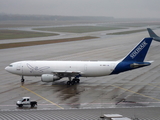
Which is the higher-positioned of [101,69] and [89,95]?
[101,69]

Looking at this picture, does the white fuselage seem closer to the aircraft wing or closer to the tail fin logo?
the aircraft wing

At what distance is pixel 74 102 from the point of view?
1481 inches

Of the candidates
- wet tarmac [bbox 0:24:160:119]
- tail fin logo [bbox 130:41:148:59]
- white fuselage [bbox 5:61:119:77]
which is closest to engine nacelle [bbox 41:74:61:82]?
wet tarmac [bbox 0:24:160:119]

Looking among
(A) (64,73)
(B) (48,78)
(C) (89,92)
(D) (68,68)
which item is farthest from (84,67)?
(B) (48,78)

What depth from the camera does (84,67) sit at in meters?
49.0

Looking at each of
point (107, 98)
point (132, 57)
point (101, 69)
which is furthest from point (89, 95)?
point (132, 57)

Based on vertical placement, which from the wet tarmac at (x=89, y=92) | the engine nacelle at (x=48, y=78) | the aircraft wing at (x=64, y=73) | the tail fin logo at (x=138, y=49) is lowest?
the wet tarmac at (x=89, y=92)

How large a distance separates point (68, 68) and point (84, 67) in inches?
118

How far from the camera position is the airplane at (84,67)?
48.1m

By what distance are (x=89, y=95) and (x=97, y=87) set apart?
6010mm

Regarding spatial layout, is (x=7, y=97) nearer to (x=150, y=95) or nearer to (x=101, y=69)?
(x=101, y=69)


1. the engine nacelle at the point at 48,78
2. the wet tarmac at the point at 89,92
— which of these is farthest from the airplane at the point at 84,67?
the wet tarmac at the point at 89,92

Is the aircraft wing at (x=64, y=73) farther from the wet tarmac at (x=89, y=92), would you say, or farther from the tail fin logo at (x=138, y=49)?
the tail fin logo at (x=138, y=49)

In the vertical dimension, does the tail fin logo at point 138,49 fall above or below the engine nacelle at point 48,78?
above
